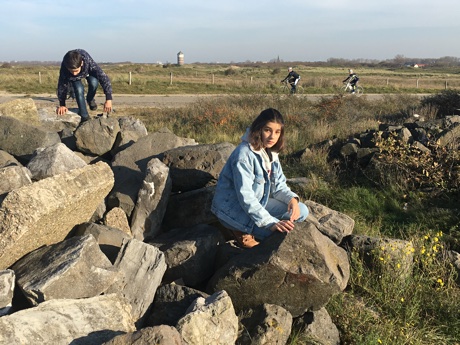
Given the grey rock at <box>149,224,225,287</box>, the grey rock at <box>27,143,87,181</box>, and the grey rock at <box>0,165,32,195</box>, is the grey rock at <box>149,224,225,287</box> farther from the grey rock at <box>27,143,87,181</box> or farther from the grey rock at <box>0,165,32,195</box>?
the grey rock at <box>0,165,32,195</box>

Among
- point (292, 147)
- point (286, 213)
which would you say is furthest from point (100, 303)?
point (292, 147)

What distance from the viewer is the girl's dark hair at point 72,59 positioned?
6209 mm

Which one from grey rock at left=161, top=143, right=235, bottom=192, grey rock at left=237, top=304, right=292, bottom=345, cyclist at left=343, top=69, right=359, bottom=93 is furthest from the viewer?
cyclist at left=343, top=69, right=359, bottom=93

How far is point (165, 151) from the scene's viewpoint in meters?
5.26

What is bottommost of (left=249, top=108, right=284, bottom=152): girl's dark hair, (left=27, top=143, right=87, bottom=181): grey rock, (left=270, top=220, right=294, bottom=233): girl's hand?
(left=270, top=220, right=294, bottom=233): girl's hand

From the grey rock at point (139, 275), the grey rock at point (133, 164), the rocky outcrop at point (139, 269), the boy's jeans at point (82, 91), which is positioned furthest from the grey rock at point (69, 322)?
the boy's jeans at point (82, 91)

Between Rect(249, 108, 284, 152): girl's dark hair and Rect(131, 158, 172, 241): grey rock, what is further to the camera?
Rect(131, 158, 172, 241): grey rock

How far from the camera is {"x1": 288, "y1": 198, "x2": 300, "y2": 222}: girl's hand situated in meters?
3.98

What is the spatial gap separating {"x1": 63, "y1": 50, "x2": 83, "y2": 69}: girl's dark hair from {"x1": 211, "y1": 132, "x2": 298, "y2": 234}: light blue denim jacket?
340 centimetres

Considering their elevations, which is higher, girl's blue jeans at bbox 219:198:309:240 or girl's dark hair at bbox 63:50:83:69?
girl's dark hair at bbox 63:50:83:69

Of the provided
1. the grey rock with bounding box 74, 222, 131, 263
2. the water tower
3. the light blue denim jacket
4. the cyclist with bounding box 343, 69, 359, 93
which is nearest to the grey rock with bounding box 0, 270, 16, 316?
the grey rock with bounding box 74, 222, 131, 263

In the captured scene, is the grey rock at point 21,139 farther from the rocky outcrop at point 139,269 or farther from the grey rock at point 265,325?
the grey rock at point 265,325

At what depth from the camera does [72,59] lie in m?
6.21

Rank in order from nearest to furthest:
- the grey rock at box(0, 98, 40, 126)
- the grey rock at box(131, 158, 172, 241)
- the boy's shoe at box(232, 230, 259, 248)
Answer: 1. the boy's shoe at box(232, 230, 259, 248)
2. the grey rock at box(131, 158, 172, 241)
3. the grey rock at box(0, 98, 40, 126)
